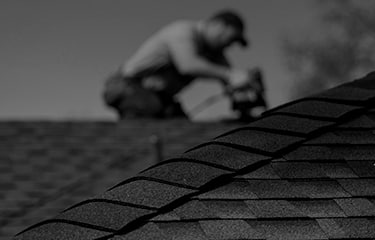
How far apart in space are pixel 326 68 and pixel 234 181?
27.3 m

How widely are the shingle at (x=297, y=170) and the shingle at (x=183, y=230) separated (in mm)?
440

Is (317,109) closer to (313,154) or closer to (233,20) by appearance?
(313,154)

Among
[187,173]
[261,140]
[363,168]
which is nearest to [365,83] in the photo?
[363,168]

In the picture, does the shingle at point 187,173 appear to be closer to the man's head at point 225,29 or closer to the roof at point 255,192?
the roof at point 255,192

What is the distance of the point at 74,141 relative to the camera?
24.0ft

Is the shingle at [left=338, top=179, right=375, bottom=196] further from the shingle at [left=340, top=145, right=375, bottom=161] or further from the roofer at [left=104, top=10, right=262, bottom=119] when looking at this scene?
the roofer at [left=104, top=10, right=262, bottom=119]

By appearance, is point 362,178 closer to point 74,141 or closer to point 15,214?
point 15,214

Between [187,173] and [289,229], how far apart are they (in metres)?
0.42

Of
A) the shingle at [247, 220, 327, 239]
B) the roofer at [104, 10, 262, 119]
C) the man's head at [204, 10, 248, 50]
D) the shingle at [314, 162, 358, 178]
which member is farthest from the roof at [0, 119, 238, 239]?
the shingle at [247, 220, 327, 239]

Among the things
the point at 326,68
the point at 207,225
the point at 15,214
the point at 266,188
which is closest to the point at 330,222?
the point at 266,188

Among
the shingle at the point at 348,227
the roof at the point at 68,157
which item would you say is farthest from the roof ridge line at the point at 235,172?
the roof at the point at 68,157

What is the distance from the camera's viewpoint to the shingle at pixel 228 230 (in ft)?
7.50

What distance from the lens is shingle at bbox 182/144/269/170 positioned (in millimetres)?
2615

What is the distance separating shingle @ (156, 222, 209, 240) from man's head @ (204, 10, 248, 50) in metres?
5.76
